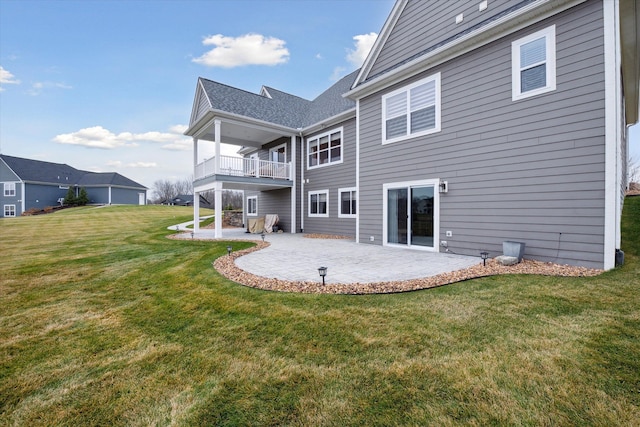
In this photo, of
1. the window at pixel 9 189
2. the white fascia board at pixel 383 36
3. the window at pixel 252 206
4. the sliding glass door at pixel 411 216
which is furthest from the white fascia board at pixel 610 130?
the window at pixel 9 189

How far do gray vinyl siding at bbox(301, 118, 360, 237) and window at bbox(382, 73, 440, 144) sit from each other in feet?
9.63

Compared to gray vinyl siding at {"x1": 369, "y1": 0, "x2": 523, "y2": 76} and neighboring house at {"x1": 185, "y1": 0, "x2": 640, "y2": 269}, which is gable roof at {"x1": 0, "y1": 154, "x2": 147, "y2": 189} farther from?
gray vinyl siding at {"x1": 369, "y1": 0, "x2": 523, "y2": 76}

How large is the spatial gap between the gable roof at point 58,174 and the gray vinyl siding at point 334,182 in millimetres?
39269

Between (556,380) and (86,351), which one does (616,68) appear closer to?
(556,380)

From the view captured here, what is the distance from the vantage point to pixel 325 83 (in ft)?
62.4

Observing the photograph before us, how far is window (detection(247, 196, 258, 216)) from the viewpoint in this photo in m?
18.5

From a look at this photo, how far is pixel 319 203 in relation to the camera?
14125mm

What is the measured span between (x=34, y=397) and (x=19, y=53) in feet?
62.7

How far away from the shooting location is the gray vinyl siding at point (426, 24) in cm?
733

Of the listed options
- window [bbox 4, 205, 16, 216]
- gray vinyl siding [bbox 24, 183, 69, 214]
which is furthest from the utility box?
window [bbox 4, 205, 16, 216]

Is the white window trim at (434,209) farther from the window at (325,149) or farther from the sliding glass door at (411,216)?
the window at (325,149)

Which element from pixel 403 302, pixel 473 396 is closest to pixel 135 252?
pixel 403 302

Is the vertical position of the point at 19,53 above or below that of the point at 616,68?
above

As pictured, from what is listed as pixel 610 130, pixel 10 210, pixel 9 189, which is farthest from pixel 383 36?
pixel 10 210
